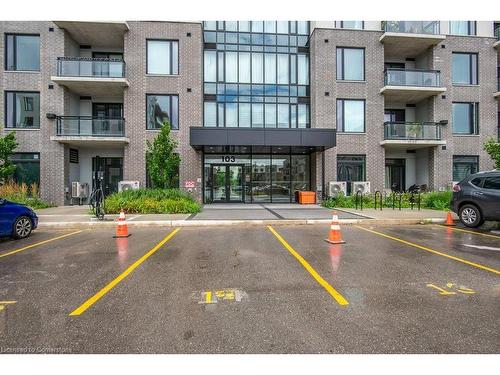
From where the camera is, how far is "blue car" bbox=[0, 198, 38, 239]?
8.12 m

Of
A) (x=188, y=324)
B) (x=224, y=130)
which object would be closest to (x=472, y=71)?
(x=224, y=130)

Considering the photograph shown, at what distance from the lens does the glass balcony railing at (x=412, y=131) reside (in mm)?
19203

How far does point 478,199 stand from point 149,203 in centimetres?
1295

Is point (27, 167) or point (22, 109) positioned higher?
point (22, 109)

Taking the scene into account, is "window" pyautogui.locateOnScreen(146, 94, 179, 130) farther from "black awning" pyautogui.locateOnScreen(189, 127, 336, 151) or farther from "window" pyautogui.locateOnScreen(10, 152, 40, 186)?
"window" pyautogui.locateOnScreen(10, 152, 40, 186)

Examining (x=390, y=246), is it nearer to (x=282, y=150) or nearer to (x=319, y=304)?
(x=319, y=304)

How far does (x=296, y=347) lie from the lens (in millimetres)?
2811

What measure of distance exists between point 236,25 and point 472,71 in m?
16.7

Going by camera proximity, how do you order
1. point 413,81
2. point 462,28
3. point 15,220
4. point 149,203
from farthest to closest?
point 462,28 → point 413,81 → point 149,203 → point 15,220

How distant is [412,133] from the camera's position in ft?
63.1

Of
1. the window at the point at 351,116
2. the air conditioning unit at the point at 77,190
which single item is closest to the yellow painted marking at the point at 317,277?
the window at the point at 351,116

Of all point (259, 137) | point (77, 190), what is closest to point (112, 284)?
point (259, 137)

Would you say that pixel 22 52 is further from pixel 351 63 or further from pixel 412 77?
pixel 412 77

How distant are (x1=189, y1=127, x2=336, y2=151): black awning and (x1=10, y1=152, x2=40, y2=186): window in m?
9.82
